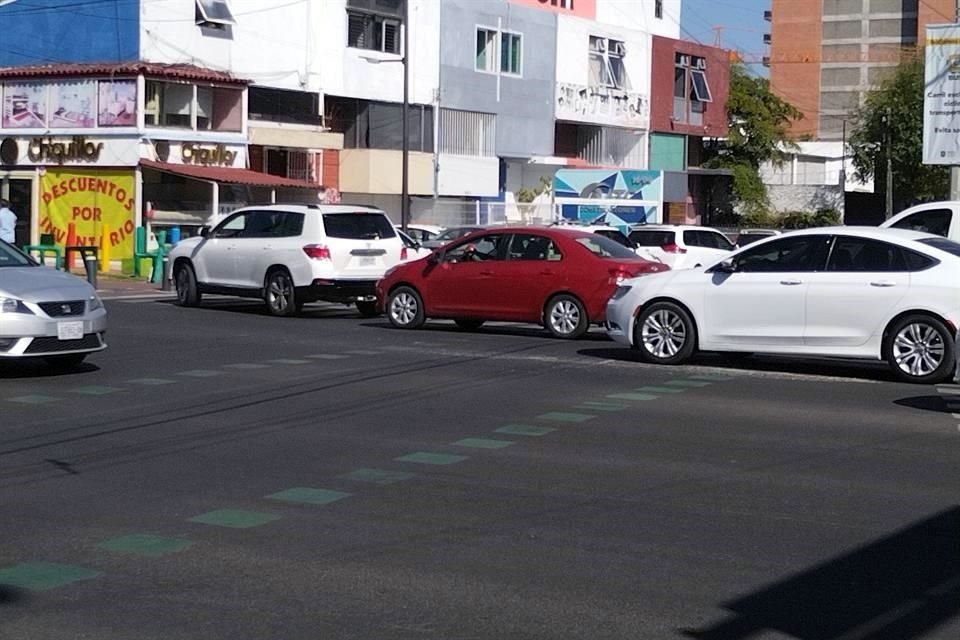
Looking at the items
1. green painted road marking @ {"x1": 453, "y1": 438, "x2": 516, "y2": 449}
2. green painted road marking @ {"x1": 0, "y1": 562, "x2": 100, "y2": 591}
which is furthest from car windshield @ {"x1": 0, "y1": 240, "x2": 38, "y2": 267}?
green painted road marking @ {"x1": 0, "y1": 562, "x2": 100, "y2": 591}

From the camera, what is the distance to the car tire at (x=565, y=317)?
20.0m

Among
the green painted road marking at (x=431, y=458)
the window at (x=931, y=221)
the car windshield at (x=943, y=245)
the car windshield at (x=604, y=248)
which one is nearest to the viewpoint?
the green painted road marking at (x=431, y=458)

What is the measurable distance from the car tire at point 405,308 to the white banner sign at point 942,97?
11.2 m

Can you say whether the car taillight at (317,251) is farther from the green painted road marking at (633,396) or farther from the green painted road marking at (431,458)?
the green painted road marking at (431,458)

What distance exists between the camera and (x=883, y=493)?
9.32 m

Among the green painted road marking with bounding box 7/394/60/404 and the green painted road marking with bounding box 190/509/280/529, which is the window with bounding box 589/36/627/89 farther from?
the green painted road marking with bounding box 190/509/280/529

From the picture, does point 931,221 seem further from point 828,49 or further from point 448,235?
point 828,49

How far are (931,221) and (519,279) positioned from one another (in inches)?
250

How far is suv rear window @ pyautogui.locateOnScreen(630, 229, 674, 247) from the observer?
103ft

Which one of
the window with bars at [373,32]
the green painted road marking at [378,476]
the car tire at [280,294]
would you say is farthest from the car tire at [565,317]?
the window with bars at [373,32]

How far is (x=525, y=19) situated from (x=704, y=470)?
44.2 m

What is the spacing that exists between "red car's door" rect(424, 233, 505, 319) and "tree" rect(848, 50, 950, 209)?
42939 millimetres

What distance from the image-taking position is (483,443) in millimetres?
11227

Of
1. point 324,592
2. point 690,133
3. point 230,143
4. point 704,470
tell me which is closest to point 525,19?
point 690,133
